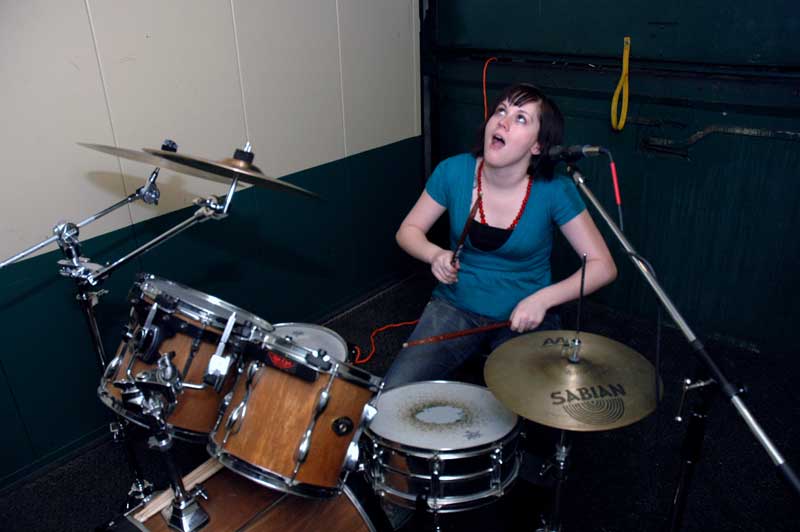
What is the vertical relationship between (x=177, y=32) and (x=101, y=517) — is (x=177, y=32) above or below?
above

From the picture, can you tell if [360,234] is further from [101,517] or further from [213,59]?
[101,517]

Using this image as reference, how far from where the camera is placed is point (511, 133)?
192 centimetres

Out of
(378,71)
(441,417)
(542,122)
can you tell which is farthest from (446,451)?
(378,71)

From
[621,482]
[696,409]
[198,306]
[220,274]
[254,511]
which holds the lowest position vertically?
[621,482]

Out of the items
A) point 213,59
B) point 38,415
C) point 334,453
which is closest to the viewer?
point 334,453

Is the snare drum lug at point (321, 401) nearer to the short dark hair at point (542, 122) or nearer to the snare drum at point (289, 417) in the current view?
the snare drum at point (289, 417)

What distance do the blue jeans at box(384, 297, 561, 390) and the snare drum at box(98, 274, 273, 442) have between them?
22.2 inches

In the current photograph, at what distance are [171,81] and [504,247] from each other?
4.39 ft

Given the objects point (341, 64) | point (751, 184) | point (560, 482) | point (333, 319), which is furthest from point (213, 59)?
point (751, 184)

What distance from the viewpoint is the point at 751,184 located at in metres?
2.59

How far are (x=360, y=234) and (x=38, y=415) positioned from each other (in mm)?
1672

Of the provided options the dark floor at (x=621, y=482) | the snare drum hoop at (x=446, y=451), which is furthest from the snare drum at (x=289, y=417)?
the dark floor at (x=621, y=482)

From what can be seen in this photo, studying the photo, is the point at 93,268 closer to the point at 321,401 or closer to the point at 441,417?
the point at 321,401

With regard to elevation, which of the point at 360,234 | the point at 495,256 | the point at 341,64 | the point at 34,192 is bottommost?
the point at 360,234
